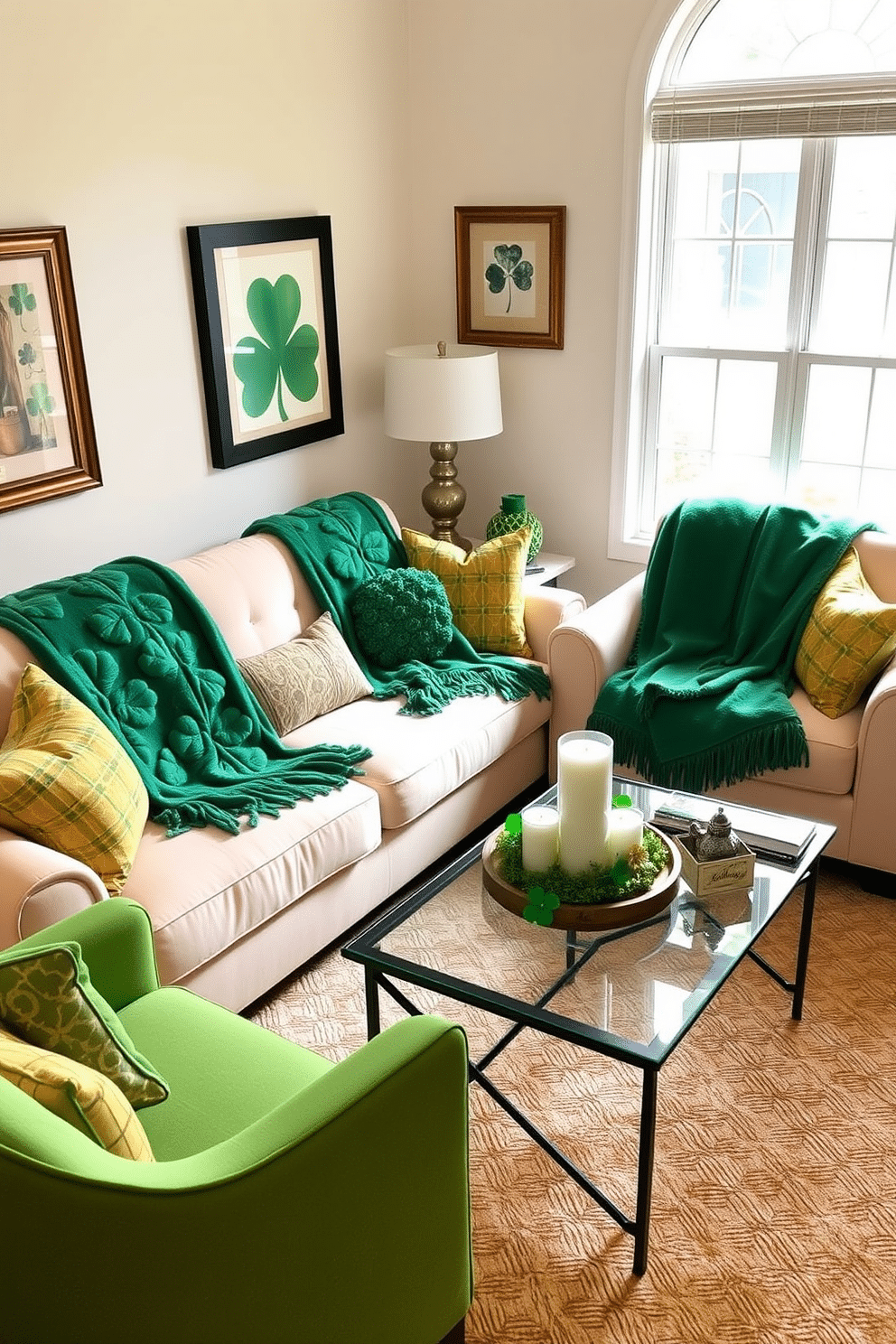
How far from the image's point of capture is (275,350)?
3.85 meters

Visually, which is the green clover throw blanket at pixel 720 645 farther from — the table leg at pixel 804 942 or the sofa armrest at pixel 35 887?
the sofa armrest at pixel 35 887

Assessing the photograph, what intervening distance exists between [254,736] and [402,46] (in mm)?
2639

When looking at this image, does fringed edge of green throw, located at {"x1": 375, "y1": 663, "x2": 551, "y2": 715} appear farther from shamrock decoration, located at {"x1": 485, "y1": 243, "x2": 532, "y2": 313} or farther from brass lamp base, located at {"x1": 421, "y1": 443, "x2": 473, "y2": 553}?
shamrock decoration, located at {"x1": 485, "y1": 243, "x2": 532, "y2": 313}

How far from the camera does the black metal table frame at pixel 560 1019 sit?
6.34 ft

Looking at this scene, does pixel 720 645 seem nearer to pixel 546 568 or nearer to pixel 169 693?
pixel 546 568

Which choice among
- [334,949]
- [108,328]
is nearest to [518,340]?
[108,328]

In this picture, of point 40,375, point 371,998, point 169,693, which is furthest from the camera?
point 40,375

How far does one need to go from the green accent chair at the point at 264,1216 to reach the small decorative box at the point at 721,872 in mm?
838

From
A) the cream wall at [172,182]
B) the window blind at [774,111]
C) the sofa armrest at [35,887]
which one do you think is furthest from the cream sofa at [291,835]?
the window blind at [774,111]

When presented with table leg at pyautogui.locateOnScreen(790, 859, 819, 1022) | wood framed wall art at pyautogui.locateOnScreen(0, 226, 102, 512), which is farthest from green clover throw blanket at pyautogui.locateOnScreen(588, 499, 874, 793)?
wood framed wall art at pyautogui.locateOnScreen(0, 226, 102, 512)

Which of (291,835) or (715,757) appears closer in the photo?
(291,835)

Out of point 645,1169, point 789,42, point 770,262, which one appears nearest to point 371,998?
point 645,1169

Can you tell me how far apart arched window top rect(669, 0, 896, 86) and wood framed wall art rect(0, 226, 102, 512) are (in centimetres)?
211

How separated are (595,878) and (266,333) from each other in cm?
232
